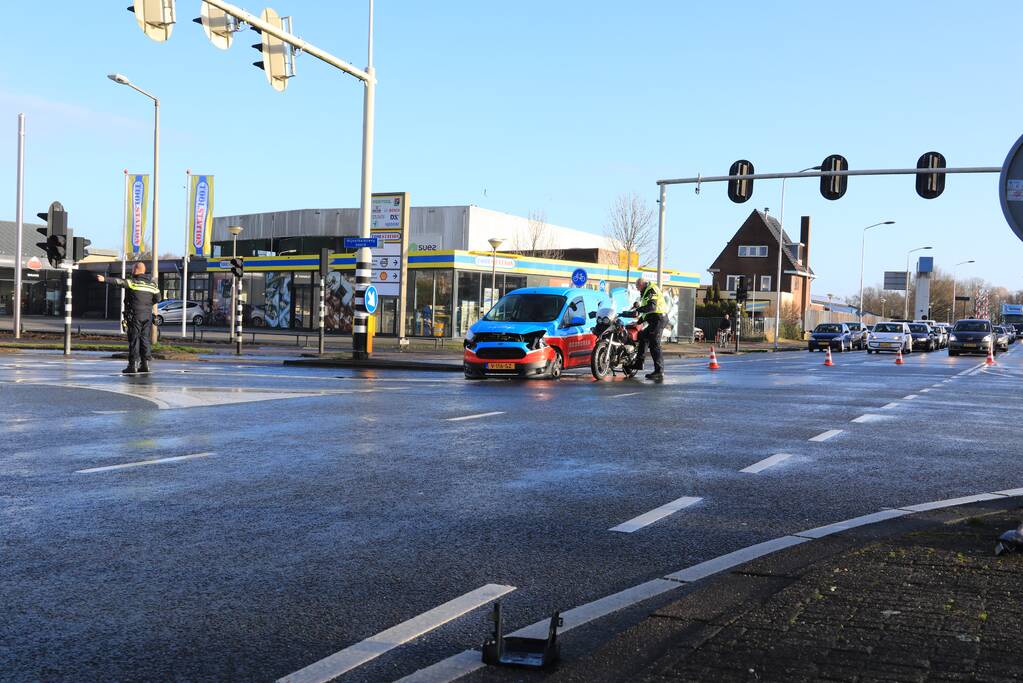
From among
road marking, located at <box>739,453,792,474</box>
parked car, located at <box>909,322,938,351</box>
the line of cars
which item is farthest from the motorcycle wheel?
parked car, located at <box>909,322,938,351</box>

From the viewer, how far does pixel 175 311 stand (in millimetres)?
55719

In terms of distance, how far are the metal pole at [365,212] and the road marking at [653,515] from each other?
57.7 ft

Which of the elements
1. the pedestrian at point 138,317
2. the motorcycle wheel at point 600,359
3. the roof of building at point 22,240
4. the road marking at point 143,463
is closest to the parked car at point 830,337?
the motorcycle wheel at point 600,359

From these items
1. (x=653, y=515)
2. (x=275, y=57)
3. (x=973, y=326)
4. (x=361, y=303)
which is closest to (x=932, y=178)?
(x=361, y=303)

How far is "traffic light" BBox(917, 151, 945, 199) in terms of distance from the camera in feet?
93.9

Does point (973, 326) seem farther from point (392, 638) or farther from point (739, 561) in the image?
point (392, 638)

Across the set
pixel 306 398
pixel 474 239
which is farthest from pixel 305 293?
pixel 306 398

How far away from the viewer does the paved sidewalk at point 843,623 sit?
340cm

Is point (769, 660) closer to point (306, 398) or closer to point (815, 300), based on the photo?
point (306, 398)

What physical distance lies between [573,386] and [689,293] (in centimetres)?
4438

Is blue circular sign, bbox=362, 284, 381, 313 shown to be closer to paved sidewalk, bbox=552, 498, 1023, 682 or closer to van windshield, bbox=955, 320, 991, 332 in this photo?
paved sidewalk, bbox=552, 498, 1023, 682

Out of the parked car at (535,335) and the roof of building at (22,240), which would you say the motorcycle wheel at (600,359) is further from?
the roof of building at (22,240)

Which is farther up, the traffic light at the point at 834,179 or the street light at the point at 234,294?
the traffic light at the point at 834,179

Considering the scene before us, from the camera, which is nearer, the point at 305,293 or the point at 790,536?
the point at 790,536
